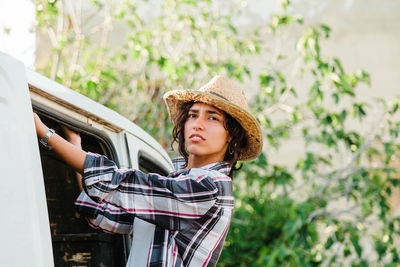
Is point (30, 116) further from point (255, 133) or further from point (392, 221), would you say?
point (392, 221)

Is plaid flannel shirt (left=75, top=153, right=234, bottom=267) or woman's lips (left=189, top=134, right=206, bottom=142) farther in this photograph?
woman's lips (left=189, top=134, right=206, bottom=142)

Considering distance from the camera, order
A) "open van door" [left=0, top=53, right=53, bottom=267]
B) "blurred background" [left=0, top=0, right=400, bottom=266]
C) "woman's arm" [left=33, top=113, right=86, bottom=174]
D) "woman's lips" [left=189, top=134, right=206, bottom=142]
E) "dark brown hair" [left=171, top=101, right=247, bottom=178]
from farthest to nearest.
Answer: "blurred background" [left=0, top=0, right=400, bottom=266] < "dark brown hair" [left=171, top=101, right=247, bottom=178] < "woman's lips" [left=189, top=134, right=206, bottom=142] < "woman's arm" [left=33, top=113, right=86, bottom=174] < "open van door" [left=0, top=53, right=53, bottom=267]

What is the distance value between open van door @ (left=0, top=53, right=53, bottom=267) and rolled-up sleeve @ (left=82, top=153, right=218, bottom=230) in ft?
0.92

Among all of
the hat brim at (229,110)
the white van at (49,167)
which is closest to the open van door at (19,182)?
the white van at (49,167)

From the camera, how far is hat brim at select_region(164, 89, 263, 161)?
207 cm

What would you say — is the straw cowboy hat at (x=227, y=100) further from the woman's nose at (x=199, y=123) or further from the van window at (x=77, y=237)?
the van window at (x=77, y=237)

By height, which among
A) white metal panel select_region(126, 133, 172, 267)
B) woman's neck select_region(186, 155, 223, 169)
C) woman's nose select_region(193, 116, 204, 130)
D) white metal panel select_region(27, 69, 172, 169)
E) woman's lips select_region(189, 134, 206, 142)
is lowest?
white metal panel select_region(126, 133, 172, 267)

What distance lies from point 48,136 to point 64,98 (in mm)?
191

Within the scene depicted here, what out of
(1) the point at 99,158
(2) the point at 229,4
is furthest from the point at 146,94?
(1) the point at 99,158

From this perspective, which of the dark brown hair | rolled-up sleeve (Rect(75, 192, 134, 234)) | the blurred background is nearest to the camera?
rolled-up sleeve (Rect(75, 192, 134, 234))

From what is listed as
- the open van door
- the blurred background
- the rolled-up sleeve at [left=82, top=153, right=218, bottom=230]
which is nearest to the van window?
the rolled-up sleeve at [left=82, top=153, right=218, bottom=230]

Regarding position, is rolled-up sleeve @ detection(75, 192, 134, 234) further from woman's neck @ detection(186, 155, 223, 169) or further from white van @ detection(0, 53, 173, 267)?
woman's neck @ detection(186, 155, 223, 169)

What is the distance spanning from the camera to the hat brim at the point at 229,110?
2066 mm

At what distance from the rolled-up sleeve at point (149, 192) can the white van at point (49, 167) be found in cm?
15
